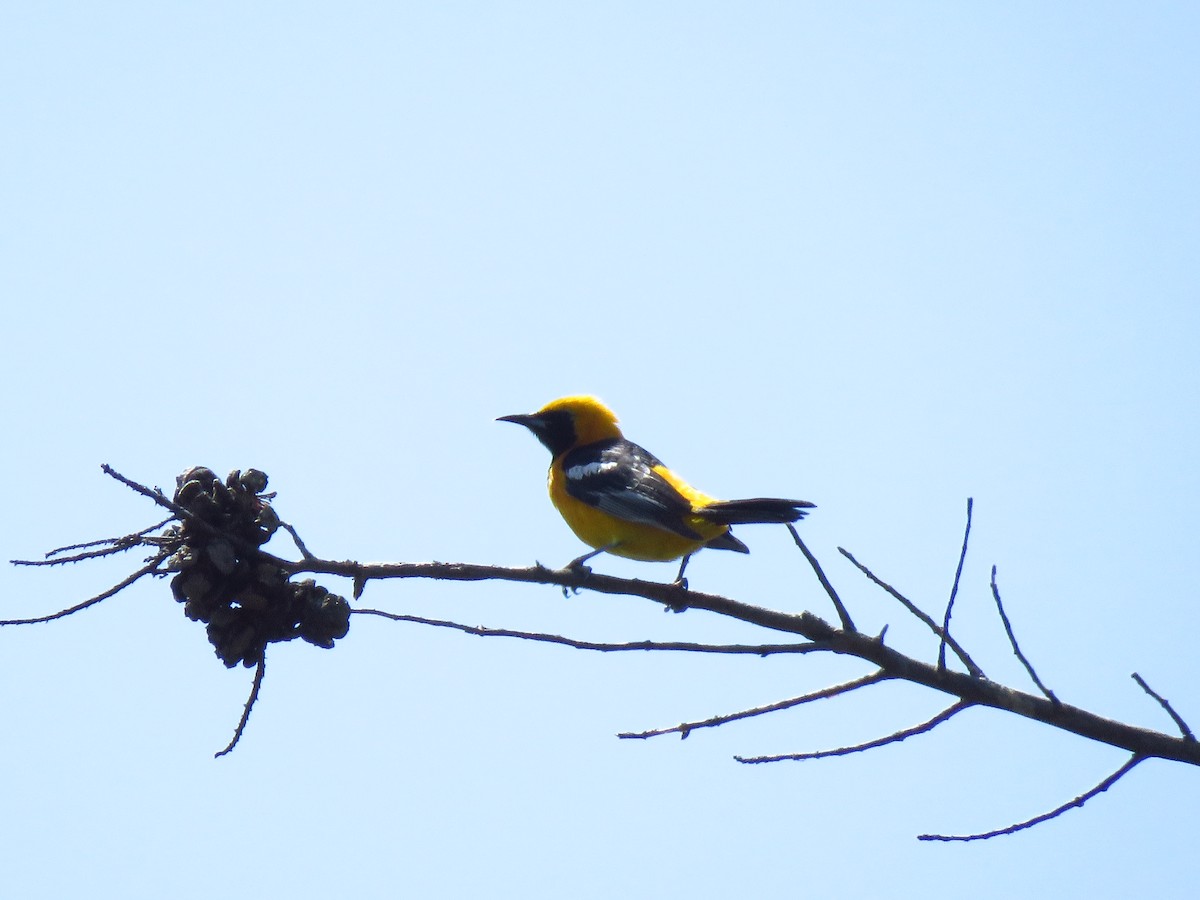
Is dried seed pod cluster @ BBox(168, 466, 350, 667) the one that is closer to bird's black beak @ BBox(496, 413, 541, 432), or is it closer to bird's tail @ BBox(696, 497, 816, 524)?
bird's tail @ BBox(696, 497, 816, 524)

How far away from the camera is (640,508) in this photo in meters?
5.84

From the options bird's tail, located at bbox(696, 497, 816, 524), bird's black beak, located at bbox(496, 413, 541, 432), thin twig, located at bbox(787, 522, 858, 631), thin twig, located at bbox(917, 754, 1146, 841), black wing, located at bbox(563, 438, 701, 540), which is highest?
bird's black beak, located at bbox(496, 413, 541, 432)

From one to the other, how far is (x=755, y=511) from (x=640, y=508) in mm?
719

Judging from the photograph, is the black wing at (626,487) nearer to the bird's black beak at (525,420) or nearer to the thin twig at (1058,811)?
the bird's black beak at (525,420)

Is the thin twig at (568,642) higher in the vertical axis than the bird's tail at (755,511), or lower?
lower

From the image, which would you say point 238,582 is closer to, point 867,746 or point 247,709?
point 247,709

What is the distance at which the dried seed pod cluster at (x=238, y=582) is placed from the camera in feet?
10.9

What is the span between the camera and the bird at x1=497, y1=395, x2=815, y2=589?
558cm

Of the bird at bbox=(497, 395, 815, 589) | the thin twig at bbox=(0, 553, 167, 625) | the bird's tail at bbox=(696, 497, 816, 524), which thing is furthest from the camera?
the bird at bbox=(497, 395, 815, 589)

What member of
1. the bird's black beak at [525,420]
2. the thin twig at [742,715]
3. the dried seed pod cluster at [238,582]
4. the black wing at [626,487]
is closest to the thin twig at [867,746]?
the thin twig at [742,715]

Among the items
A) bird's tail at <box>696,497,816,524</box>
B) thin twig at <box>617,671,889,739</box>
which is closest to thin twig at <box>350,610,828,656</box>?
thin twig at <box>617,671,889,739</box>

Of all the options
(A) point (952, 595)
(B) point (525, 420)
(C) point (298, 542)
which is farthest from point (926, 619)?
(B) point (525, 420)

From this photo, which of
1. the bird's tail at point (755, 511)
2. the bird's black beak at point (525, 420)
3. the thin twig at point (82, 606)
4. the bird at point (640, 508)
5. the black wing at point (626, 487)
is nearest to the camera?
the thin twig at point (82, 606)

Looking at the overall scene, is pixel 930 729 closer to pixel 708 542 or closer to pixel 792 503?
pixel 792 503
